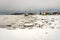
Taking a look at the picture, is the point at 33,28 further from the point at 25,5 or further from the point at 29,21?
the point at 25,5

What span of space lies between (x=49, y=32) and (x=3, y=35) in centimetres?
41

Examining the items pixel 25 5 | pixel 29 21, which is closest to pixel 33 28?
pixel 29 21

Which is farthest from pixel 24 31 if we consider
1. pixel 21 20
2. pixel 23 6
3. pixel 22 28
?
pixel 23 6

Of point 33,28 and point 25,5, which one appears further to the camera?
point 25,5

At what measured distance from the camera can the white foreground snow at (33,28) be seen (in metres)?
0.99

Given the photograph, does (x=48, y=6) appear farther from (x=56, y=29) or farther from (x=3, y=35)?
(x=3, y=35)

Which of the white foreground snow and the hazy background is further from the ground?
the hazy background

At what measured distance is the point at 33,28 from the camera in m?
1.08

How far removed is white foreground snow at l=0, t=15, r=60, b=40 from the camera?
0.99m

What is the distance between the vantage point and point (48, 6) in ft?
3.94

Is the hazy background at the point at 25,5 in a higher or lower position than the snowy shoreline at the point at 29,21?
higher

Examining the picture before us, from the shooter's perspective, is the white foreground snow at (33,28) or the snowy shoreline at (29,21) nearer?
the white foreground snow at (33,28)

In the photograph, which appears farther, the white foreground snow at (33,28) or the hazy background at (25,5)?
the hazy background at (25,5)

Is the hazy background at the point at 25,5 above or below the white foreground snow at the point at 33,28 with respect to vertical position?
above
